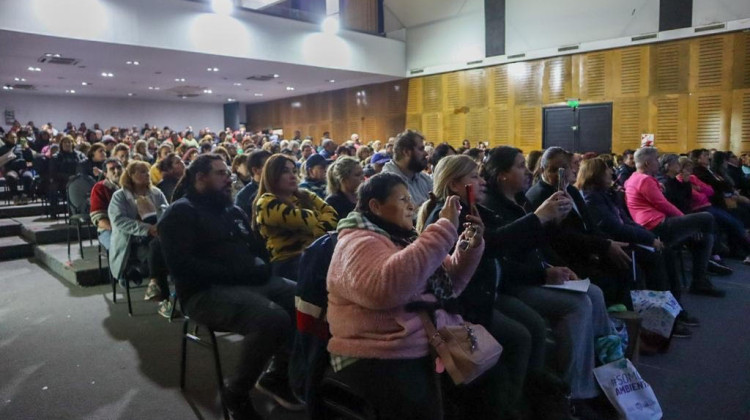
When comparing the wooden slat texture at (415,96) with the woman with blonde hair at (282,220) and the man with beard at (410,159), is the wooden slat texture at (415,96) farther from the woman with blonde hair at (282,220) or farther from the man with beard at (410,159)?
the woman with blonde hair at (282,220)

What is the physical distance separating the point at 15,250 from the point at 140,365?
4.07 m

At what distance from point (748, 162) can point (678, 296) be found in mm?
6098

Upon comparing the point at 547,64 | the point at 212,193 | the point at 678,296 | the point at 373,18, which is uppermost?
the point at 373,18

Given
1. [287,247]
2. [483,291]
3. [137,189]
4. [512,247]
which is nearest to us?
[483,291]

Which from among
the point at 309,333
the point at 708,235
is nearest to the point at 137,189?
the point at 309,333

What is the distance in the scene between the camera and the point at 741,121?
8938 millimetres

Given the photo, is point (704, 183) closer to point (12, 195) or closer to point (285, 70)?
point (285, 70)

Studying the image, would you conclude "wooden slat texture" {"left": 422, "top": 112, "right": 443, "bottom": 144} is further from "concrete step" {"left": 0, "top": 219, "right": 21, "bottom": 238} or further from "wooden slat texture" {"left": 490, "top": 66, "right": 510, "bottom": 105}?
"concrete step" {"left": 0, "top": 219, "right": 21, "bottom": 238}

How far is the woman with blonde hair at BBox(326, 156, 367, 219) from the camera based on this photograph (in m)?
3.35

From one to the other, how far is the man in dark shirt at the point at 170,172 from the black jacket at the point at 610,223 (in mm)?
3498

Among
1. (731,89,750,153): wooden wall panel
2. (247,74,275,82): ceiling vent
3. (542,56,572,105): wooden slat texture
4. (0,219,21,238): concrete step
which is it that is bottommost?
(0,219,21,238): concrete step

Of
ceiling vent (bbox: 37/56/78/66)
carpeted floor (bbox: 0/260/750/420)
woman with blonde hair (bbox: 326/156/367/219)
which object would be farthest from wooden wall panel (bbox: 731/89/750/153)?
ceiling vent (bbox: 37/56/78/66)

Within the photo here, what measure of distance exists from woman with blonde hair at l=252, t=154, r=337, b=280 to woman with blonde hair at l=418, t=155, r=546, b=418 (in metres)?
0.85

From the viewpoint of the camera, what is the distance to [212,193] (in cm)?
261
